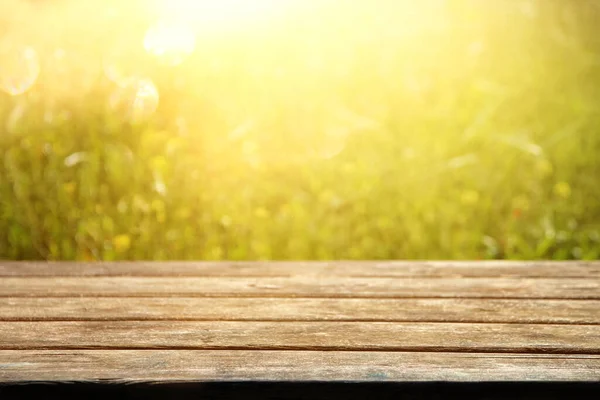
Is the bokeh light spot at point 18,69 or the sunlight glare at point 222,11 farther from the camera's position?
the sunlight glare at point 222,11

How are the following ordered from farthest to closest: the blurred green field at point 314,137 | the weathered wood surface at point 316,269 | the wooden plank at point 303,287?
the blurred green field at point 314,137 < the weathered wood surface at point 316,269 < the wooden plank at point 303,287

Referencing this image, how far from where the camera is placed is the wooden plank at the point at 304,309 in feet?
4.62

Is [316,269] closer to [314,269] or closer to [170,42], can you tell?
[314,269]

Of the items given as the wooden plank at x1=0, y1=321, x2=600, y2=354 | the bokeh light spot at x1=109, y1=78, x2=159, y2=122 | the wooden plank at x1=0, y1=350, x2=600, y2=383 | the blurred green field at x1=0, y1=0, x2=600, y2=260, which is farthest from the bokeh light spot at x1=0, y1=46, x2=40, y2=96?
the wooden plank at x1=0, y1=350, x2=600, y2=383

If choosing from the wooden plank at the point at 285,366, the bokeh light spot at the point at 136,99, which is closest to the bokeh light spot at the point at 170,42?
the bokeh light spot at the point at 136,99

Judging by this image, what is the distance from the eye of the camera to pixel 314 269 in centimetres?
192

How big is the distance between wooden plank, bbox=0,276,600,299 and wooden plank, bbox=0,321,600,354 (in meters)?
0.25

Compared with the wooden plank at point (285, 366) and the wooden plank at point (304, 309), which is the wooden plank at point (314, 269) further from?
the wooden plank at point (285, 366)

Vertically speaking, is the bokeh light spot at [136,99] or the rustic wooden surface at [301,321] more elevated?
the bokeh light spot at [136,99]

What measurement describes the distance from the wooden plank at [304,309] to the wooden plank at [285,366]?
0.23 meters

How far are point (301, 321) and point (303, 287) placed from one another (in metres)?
0.31

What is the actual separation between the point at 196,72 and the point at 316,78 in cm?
46

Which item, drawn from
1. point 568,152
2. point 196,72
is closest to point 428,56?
point 568,152

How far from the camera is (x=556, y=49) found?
3.16 metres
